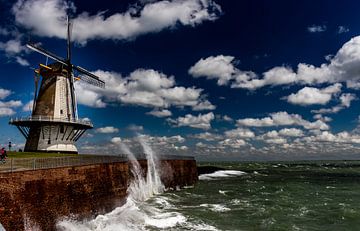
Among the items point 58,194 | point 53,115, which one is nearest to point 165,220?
point 58,194

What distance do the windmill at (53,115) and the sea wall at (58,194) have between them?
1057 centimetres

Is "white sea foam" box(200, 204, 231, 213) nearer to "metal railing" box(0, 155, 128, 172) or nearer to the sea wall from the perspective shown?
the sea wall

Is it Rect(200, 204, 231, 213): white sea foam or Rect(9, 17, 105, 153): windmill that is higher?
Rect(9, 17, 105, 153): windmill

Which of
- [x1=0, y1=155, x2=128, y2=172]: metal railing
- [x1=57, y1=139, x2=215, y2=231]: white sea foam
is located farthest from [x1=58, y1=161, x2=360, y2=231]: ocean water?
[x1=0, y1=155, x2=128, y2=172]: metal railing

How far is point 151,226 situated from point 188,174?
93.4 feet

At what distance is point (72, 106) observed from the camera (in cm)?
3569

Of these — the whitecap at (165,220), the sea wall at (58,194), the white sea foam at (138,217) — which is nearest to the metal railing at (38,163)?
the sea wall at (58,194)

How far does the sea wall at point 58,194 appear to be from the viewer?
12.9m

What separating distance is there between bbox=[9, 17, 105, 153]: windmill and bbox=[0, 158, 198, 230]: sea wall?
1057cm

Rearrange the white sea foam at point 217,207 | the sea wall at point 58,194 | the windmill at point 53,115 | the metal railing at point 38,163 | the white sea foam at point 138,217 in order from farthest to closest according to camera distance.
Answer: the windmill at point 53,115 < the white sea foam at point 217,207 < the white sea foam at point 138,217 < the metal railing at point 38,163 < the sea wall at point 58,194

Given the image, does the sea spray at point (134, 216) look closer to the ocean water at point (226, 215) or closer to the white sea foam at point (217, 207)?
the ocean water at point (226, 215)

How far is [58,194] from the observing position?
16.1 m

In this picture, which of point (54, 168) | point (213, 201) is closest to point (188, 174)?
point (213, 201)

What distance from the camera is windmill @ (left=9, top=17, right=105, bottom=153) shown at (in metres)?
32.5
